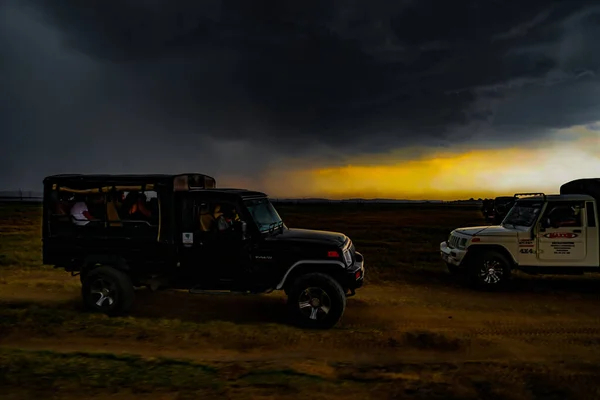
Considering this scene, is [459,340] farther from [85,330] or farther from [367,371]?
[85,330]

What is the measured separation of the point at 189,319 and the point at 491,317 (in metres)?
5.63

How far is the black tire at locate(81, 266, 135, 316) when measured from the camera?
27.7ft

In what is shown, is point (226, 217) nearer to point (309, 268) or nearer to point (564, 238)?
point (309, 268)

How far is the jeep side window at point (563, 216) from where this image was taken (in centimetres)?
1093

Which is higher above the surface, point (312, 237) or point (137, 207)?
point (137, 207)

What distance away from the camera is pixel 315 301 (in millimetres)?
7828

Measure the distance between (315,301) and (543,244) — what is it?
6.37 metres

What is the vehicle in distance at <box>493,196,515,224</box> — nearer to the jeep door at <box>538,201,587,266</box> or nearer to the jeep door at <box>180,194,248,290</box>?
the jeep door at <box>538,201,587,266</box>

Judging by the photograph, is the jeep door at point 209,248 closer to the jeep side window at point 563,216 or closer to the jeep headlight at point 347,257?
the jeep headlight at point 347,257

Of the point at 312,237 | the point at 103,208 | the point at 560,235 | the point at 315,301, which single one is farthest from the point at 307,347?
the point at 560,235

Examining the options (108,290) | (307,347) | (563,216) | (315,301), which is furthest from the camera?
(563,216)

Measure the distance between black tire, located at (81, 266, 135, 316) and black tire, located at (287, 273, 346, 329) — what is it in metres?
3.11

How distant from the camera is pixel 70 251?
344 inches

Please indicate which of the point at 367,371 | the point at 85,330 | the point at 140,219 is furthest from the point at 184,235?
the point at 367,371
